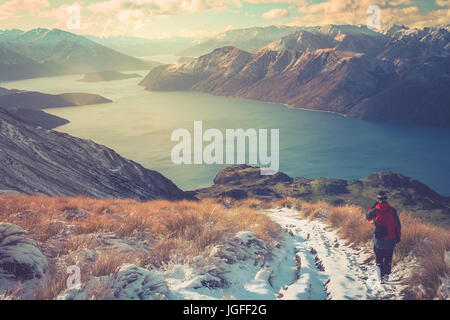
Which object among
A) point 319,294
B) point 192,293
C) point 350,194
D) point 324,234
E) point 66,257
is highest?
point 66,257

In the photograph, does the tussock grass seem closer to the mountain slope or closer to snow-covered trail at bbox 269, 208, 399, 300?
snow-covered trail at bbox 269, 208, 399, 300

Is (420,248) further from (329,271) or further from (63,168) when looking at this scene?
(63,168)

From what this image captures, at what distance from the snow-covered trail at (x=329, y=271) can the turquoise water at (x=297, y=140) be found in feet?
232

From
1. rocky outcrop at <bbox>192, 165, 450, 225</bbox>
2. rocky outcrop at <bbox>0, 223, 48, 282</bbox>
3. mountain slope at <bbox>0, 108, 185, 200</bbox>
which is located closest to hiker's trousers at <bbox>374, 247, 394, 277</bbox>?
rocky outcrop at <bbox>0, 223, 48, 282</bbox>

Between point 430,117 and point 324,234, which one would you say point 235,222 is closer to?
point 324,234

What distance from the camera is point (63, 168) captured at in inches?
967

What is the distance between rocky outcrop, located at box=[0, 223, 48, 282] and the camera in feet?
17.3

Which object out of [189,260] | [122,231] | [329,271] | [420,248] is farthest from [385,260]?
[122,231]

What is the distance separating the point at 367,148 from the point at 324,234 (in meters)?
123

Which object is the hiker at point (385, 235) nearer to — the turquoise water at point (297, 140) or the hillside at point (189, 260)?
the hillside at point (189, 260)

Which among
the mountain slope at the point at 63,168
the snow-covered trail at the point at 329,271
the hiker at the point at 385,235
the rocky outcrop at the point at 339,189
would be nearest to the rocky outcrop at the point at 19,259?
the snow-covered trail at the point at 329,271

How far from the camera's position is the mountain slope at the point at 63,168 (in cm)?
1957

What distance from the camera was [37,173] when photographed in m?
20.8

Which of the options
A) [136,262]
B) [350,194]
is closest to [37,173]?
[136,262]
